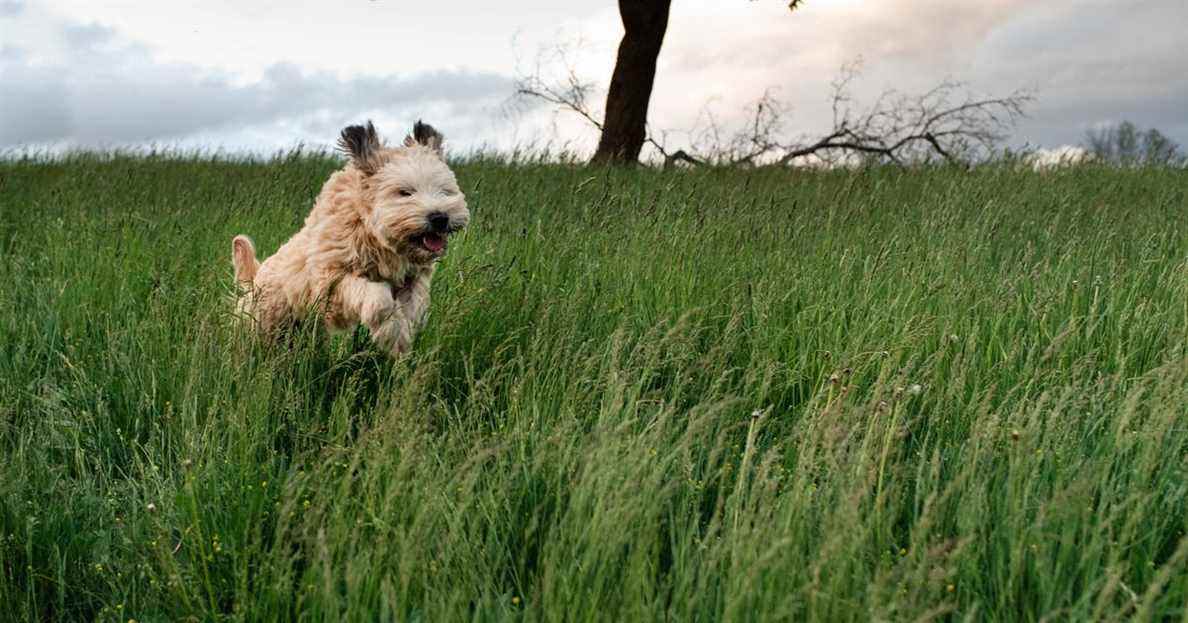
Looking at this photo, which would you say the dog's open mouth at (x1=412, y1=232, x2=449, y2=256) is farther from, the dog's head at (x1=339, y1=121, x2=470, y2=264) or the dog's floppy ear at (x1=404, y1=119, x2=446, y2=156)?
the dog's floppy ear at (x1=404, y1=119, x2=446, y2=156)

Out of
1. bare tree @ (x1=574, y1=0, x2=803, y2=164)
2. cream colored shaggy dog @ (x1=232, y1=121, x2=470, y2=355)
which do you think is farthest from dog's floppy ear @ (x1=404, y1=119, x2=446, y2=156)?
bare tree @ (x1=574, y1=0, x2=803, y2=164)

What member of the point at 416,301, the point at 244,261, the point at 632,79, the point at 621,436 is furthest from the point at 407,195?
the point at 632,79

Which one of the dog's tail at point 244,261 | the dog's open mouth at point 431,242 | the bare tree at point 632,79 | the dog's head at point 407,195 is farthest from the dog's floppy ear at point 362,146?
the bare tree at point 632,79

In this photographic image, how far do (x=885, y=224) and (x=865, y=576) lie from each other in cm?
636

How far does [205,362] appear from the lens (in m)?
4.18

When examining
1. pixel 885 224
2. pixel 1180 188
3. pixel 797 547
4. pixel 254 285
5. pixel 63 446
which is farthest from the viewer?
pixel 1180 188

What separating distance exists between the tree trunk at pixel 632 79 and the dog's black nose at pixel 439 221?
10.2 metres

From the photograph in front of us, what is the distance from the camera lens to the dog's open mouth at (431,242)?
4762 mm

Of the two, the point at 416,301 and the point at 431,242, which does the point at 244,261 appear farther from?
the point at 431,242

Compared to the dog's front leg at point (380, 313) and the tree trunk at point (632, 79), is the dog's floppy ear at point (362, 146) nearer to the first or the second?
the dog's front leg at point (380, 313)

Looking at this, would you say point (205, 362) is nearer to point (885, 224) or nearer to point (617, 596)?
point (617, 596)

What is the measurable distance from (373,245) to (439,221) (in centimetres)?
42

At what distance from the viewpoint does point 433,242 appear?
477 cm

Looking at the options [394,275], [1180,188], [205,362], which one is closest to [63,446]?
[205,362]
